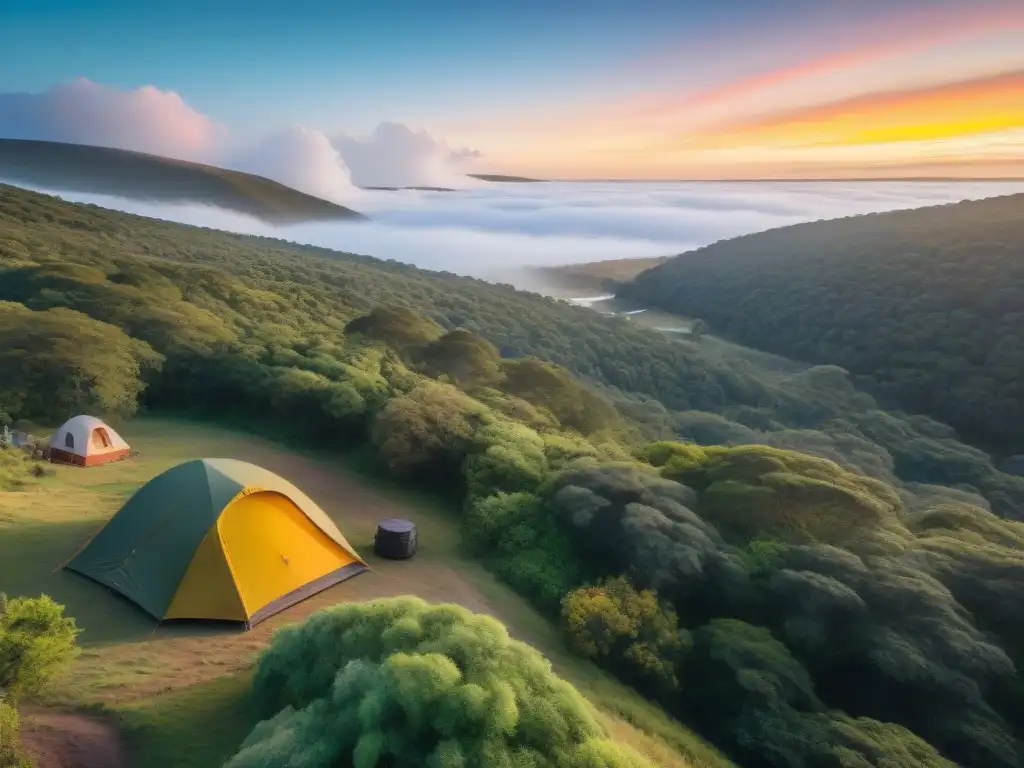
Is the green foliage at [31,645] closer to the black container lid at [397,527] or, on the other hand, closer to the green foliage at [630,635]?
the black container lid at [397,527]

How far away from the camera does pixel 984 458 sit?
4897 centimetres

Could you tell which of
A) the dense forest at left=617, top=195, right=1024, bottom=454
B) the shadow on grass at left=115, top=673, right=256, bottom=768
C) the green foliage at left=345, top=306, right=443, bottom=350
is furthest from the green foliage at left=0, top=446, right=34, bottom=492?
the dense forest at left=617, top=195, right=1024, bottom=454

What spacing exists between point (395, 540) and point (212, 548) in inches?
178

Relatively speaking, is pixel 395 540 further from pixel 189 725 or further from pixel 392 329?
pixel 392 329

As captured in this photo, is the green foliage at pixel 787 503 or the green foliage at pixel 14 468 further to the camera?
the green foliage at pixel 787 503

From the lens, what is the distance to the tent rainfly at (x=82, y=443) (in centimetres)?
1788

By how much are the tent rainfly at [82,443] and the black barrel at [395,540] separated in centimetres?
919

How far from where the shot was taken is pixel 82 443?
17.9 meters

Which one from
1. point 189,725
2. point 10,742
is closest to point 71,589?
point 189,725

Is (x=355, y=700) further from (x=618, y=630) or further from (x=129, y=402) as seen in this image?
(x=129, y=402)

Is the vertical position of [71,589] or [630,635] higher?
[71,589]

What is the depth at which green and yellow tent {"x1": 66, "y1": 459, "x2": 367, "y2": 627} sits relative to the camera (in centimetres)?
1104

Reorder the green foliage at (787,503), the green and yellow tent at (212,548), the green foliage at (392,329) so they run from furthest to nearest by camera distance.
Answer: the green foliage at (392,329) → the green foliage at (787,503) → the green and yellow tent at (212,548)

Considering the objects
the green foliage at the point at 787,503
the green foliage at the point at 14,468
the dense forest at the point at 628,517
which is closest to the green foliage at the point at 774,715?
the dense forest at the point at 628,517
